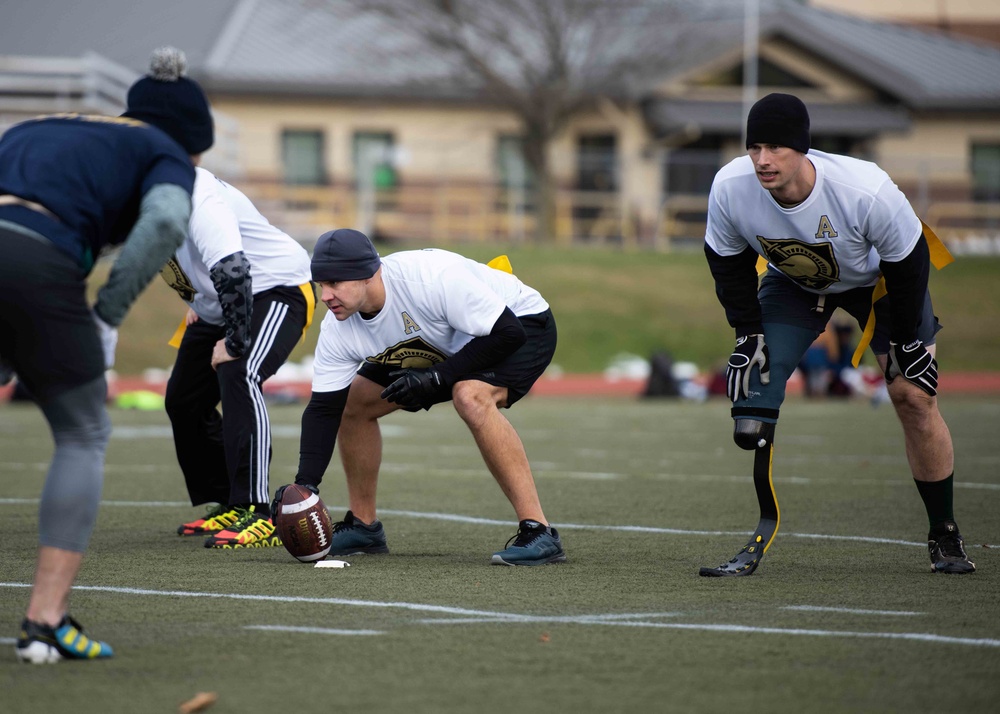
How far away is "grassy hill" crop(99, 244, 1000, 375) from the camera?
78.8ft

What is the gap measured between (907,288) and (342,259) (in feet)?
7.70

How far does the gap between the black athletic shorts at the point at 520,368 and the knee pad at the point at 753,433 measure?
95cm

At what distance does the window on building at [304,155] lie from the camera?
34.0 metres

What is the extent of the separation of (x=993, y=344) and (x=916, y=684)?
2374 cm

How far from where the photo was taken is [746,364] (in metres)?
5.96

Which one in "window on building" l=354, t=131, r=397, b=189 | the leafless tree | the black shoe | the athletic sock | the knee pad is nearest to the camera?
the black shoe

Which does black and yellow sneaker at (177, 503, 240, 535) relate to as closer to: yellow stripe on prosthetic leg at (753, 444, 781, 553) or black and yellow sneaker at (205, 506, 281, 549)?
black and yellow sneaker at (205, 506, 281, 549)

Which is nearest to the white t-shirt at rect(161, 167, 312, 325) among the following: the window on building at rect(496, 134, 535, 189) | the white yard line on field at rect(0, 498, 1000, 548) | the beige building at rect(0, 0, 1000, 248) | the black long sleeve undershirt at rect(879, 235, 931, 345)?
the white yard line on field at rect(0, 498, 1000, 548)

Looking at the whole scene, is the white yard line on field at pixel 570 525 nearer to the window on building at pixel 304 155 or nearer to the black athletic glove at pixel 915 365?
the black athletic glove at pixel 915 365

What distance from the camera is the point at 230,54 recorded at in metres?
34.3

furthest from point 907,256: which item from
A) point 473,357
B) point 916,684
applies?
point 916,684

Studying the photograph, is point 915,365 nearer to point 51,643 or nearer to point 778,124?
point 778,124

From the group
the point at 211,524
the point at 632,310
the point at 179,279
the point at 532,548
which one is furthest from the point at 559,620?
the point at 632,310

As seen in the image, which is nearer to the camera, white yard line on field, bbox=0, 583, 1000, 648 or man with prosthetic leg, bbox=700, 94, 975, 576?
white yard line on field, bbox=0, 583, 1000, 648
